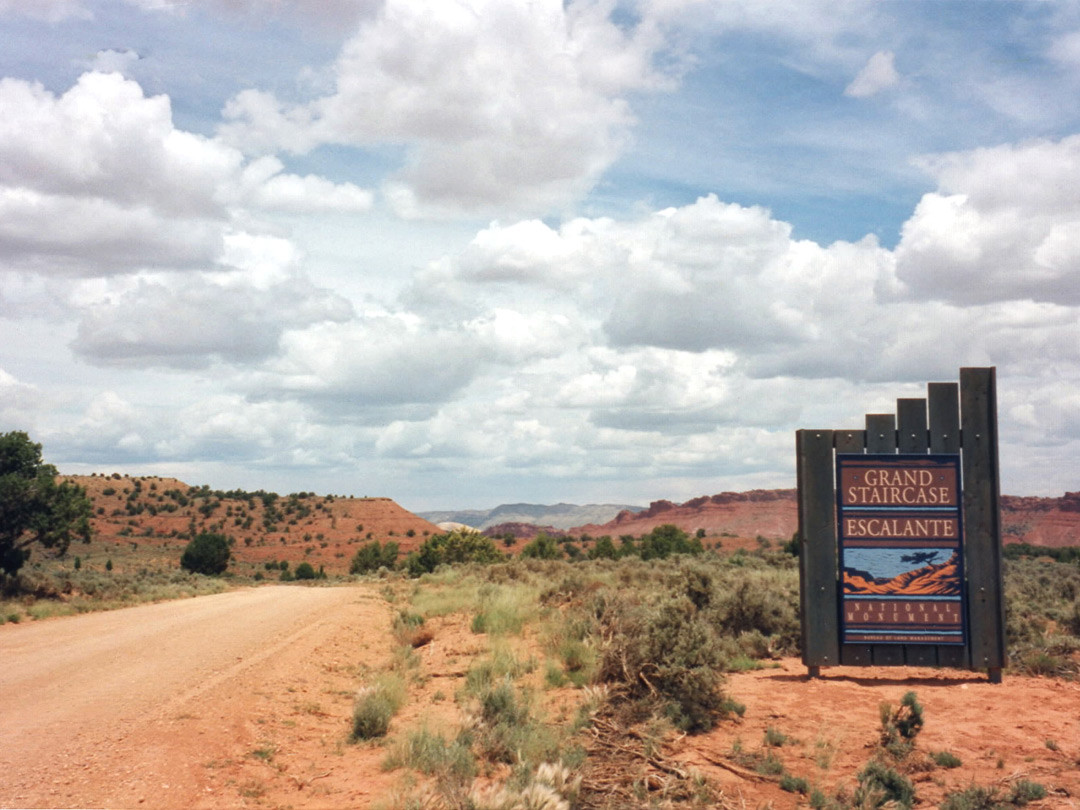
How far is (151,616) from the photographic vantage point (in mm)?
20562

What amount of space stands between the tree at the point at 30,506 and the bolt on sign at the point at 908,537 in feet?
90.7

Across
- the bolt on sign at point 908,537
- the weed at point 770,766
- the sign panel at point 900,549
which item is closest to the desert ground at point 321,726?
the weed at point 770,766

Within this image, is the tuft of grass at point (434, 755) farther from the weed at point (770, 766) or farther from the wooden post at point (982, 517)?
the wooden post at point (982, 517)

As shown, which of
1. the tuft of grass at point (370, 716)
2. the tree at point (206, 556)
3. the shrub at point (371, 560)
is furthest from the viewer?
the shrub at point (371, 560)

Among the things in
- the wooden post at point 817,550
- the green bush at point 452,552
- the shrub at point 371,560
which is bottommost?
the shrub at point 371,560

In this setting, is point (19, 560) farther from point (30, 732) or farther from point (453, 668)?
point (30, 732)

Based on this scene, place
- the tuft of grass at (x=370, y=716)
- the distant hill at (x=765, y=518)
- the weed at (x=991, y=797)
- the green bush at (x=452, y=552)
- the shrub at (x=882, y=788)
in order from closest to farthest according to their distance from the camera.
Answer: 1. the weed at (x=991, y=797)
2. the shrub at (x=882, y=788)
3. the tuft of grass at (x=370, y=716)
4. the green bush at (x=452, y=552)
5. the distant hill at (x=765, y=518)

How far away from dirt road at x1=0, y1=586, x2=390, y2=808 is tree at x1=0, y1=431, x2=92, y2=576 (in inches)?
482

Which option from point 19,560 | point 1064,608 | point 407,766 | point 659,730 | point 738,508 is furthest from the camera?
point 738,508

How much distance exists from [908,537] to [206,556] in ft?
160

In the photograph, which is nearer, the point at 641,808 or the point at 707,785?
the point at 641,808

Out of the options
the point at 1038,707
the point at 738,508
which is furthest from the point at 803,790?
the point at 738,508

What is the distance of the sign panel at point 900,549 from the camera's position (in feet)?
37.7

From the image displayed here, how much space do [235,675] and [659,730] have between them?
627 cm
